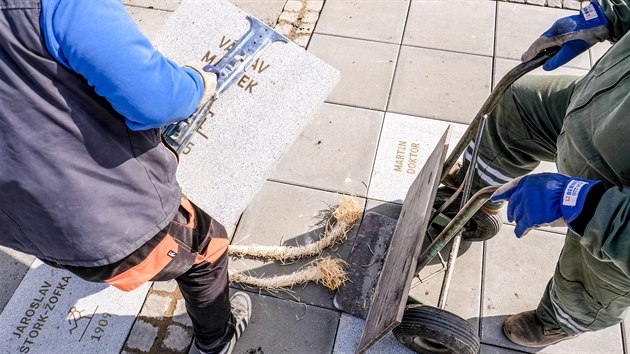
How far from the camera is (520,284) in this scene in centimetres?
321

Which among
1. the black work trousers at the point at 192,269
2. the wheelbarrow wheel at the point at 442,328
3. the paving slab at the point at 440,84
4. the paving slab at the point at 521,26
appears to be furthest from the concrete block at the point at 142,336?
the paving slab at the point at 521,26

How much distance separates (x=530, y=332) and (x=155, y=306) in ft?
7.39

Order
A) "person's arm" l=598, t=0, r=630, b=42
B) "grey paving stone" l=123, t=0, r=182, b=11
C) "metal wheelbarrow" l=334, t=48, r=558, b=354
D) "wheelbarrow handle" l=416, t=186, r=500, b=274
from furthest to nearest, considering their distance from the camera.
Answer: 1. "grey paving stone" l=123, t=0, r=182, b=11
2. "person's arm" l=598, t=0, r=630, b=42
3. "metal wheelbarrow" l=334, t=48, r=558, b=354
4. "wheelbarrow handle" l=416, t=186, r=500, b=274

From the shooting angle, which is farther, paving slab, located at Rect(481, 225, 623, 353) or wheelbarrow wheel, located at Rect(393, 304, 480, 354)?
paving slab, located at Rect(481, 225, 623, 353)

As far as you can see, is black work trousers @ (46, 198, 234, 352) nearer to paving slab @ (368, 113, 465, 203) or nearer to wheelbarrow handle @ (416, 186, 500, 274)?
wheelbarrow handle @ (416, 186, 500, 274)

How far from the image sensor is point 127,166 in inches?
72.2

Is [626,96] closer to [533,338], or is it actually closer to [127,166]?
[533,338]

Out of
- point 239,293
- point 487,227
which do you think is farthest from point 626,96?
point 239,293

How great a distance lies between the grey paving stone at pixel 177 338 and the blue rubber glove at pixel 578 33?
8.32 ft

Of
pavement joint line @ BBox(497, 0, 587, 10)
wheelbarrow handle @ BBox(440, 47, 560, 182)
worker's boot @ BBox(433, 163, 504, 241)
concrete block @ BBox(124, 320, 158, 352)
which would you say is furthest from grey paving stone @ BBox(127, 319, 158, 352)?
pavement joint line @ BBox(497, 0, 587, 10)

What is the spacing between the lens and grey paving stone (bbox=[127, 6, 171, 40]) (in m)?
4.58

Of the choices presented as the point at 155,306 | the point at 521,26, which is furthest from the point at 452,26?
the point at 155,306

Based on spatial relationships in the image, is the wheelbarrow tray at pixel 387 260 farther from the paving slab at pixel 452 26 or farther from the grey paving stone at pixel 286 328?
the paving slab at pixel 452 26

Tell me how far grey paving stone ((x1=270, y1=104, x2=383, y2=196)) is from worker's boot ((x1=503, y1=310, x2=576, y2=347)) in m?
1.28
